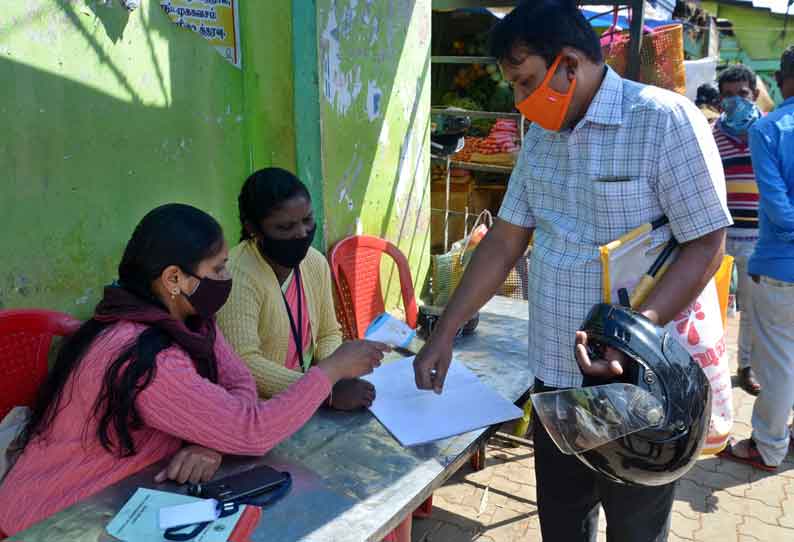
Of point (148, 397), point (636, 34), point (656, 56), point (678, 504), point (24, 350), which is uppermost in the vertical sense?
point (636, 34)

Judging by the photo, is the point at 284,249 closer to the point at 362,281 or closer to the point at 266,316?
the point at 266,316

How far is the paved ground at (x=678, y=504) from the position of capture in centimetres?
294

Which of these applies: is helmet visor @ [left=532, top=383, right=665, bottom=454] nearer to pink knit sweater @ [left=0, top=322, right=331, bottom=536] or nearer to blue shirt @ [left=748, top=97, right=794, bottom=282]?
pink knit sweater @ [left=0, top=322, right=331, bottom=536]

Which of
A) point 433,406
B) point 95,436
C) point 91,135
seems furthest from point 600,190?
point 91,135

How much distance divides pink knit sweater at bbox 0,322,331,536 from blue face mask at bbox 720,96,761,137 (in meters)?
3.77

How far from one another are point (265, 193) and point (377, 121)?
1351mm

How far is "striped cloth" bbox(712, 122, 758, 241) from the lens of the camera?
4.12 meters

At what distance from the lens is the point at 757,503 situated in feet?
10.5

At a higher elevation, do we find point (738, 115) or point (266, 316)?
point (738, 115)

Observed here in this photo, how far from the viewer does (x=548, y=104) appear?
5.37ft

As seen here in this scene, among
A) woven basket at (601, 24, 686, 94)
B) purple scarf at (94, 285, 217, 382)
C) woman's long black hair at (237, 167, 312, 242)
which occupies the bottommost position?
purple scarf at (94, 285, 217, 382)

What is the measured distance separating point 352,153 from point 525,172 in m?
1.56

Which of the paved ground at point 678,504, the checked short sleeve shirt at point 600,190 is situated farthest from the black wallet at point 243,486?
the paved ground at point 678,504

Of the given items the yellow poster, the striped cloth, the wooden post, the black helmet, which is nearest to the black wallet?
the black helmet
